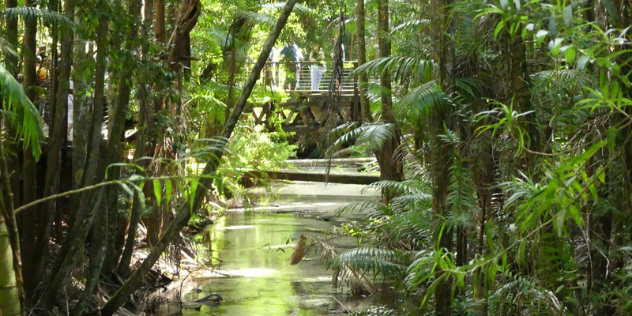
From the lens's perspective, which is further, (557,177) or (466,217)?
Result: (466,217)

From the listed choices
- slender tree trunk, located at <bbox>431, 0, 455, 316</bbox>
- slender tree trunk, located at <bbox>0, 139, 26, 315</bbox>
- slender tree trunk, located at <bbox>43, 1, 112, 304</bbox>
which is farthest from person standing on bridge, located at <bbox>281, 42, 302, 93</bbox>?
slender tree trunk, located at <bbox>0, 139, 26, 315</bbox>

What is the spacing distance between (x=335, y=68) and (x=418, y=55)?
0.85 metres

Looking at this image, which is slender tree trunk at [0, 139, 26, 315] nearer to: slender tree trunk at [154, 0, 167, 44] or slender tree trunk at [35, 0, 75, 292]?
slender tree trunk at [35, 0, 75, 292]

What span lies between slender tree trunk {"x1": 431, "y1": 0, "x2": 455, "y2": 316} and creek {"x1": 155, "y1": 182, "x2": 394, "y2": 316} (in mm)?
2146

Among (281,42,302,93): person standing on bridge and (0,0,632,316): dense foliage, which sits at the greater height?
(281,42,302,93): person standing on bridge

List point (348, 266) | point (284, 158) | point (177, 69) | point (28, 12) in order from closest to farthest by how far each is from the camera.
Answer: point (28, 12) → point (348, 266) → point (177, 69) → point (284, 158)

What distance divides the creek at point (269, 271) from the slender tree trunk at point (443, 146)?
7.04 feet

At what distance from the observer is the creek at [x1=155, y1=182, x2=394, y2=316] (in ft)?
24.3

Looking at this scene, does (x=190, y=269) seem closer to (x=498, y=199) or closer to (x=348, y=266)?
(x=348, y=266)

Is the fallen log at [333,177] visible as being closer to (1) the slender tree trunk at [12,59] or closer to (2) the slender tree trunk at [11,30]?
(1) the slender tree trunk at [12,59]

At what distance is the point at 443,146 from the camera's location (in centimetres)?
515

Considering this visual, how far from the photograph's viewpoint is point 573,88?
372 cm

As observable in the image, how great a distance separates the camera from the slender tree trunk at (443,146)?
504cm

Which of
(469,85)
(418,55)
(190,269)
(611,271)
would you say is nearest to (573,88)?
(611,271)
